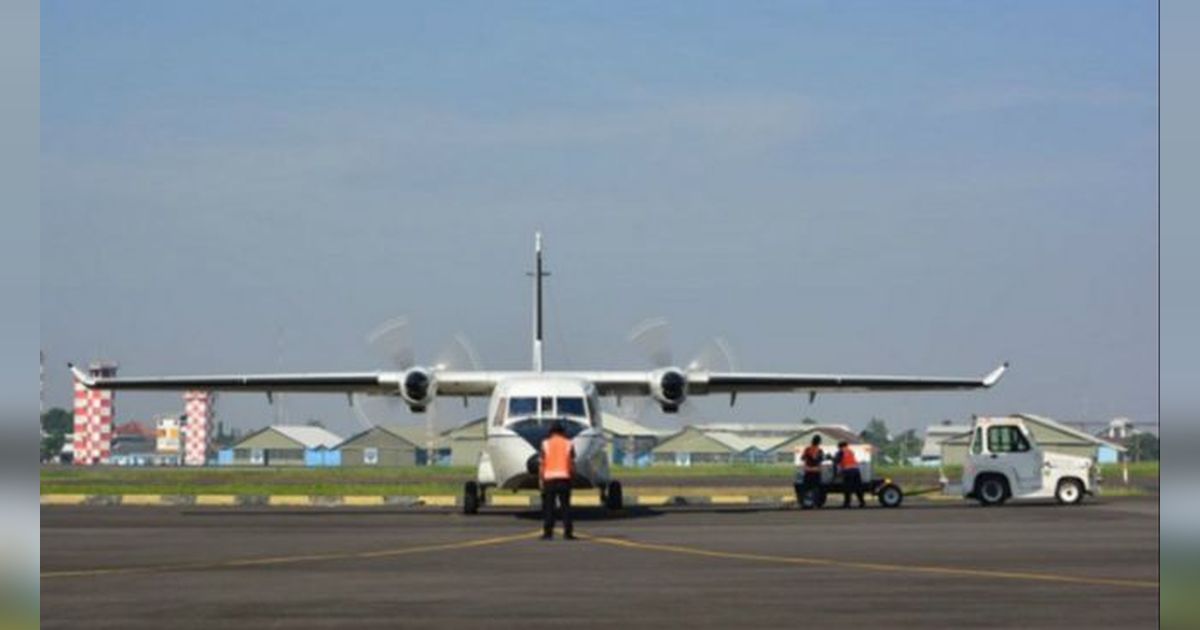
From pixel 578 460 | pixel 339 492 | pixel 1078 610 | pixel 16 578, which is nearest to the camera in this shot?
pixel 16 578

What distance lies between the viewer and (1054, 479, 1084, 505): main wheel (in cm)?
4422

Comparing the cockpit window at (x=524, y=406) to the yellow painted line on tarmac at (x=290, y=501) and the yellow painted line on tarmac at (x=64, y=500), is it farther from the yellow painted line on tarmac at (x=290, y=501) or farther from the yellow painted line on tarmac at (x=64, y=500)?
the yellow painted line on tarmac at (x=64, y=500)

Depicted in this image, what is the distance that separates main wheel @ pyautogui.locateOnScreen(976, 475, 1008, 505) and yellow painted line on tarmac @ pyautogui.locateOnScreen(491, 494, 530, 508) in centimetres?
1066

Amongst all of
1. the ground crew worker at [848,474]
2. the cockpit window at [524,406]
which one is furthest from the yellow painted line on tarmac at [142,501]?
Answer: the ground crew worker at [848,474]

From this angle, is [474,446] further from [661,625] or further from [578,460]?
[661,625]

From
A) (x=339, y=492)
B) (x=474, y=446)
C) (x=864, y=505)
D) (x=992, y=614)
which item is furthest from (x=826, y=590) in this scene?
(x=474, y=446)

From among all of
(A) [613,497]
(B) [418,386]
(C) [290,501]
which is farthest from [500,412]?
(C) [290,501]

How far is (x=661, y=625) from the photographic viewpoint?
14.6 metres

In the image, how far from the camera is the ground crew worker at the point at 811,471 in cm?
4359

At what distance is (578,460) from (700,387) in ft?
28.2

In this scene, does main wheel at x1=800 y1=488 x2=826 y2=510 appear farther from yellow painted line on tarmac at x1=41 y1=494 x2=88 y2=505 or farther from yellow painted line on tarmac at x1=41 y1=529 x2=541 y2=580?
yellow painted line on tarmac at x1=41 y1=494 x2=88 y2=505

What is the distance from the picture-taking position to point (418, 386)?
44375 millimetres

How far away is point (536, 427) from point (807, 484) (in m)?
8.91

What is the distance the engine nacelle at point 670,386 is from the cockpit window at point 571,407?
20.6 ft
